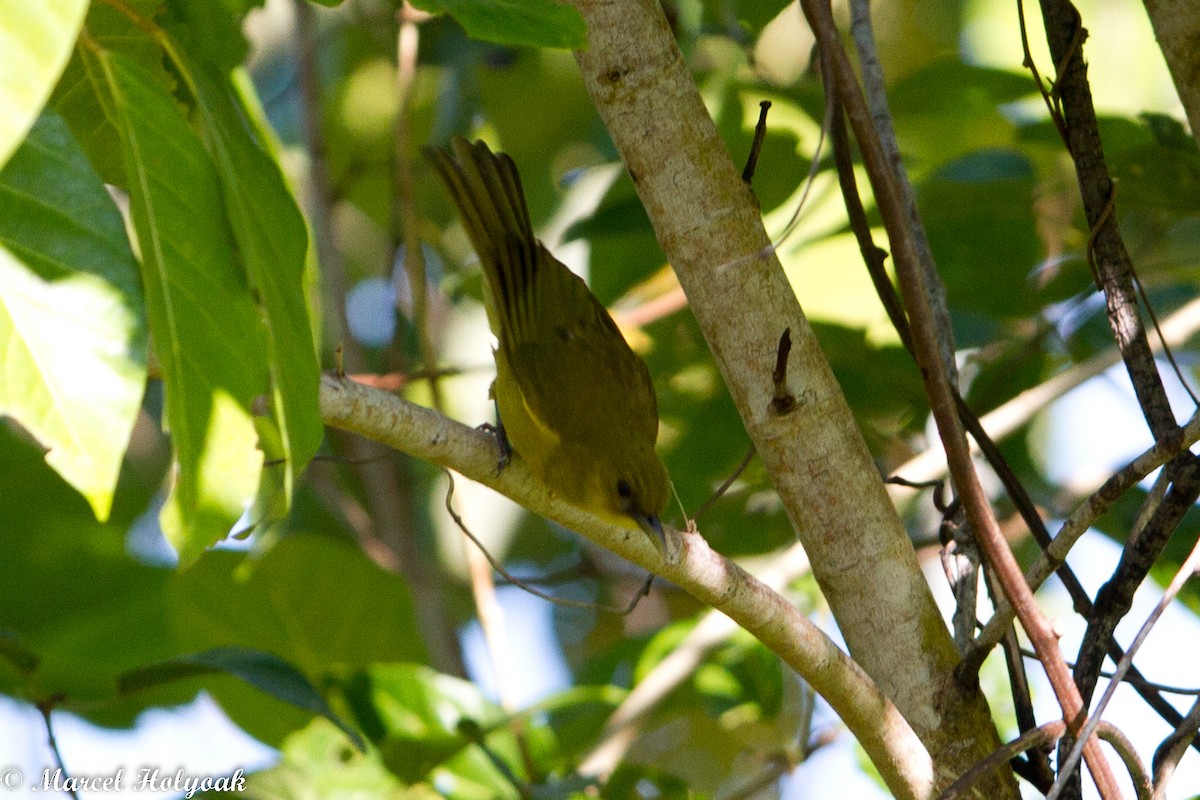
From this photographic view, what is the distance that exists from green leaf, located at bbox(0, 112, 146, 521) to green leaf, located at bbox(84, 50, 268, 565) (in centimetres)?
6

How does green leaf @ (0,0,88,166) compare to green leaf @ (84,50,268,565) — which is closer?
green leaf @ (0,0,88,166)

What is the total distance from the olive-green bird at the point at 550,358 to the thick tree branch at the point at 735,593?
1.06m

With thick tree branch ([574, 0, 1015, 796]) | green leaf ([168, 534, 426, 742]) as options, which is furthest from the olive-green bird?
thick tree branch ([574, 0, 1015, 796])

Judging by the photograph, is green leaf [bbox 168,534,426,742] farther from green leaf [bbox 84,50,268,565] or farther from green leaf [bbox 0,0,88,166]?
green leaf [bbox 0,0,88,166]

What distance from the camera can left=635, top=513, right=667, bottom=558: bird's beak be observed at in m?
1.72

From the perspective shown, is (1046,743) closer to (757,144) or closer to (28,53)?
(757,144)

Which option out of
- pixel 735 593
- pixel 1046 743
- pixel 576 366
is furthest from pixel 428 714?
pixel 1046 743

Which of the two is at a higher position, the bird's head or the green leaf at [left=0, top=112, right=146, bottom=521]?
the bird's head

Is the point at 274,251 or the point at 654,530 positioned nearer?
the point at 274,251

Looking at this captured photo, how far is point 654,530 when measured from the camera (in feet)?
6.58

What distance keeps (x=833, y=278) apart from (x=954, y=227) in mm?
475

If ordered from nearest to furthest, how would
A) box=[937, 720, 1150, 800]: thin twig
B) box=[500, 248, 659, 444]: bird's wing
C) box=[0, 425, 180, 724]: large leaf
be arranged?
box=[937, 720, 1150, 800]: thin twig
box=[500, 248, 659, 444]: bird's wing
box=[0, 425, 180, 724]: large leaf

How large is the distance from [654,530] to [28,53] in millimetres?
1311

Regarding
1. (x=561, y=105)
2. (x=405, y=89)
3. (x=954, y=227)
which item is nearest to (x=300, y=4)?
(x=405, y=89)
